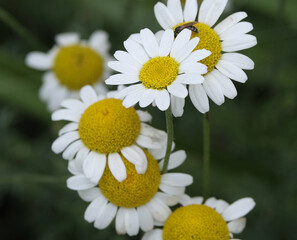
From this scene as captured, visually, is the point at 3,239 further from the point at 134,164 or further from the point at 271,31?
the point at 271,31

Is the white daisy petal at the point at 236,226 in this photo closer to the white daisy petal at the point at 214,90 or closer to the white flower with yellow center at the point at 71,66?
the white daisy petal at the point at 214,90

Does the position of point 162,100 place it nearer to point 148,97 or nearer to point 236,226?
point 148,97

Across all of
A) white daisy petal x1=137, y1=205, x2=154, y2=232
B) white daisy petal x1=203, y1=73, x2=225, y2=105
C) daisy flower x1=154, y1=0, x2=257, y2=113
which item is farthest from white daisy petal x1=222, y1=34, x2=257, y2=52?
white daisy petal x1=137, y1=205, x2=154, y2=232

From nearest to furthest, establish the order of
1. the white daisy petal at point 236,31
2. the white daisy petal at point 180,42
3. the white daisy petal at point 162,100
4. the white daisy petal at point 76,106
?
the white daisy petal at point 162,100
the white daisy petal at point 180,42
the white daisy petal at point 236,31
the white daisy petal at point 76,106

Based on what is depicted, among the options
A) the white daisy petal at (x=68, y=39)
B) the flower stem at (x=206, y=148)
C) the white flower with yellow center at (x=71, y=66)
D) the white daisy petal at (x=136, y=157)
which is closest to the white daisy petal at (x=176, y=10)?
the flower stem at (x=206, y=148)

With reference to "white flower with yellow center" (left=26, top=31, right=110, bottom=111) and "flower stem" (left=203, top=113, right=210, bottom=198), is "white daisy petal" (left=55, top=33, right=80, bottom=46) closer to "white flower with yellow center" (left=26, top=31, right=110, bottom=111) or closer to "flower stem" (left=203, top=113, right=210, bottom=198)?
"white flower with yellow center" (left=26, top=31, right=110, bottom=111)

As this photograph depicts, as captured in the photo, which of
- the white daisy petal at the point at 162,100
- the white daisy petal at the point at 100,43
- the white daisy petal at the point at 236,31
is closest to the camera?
the white daisy petal at the point at 162,100
